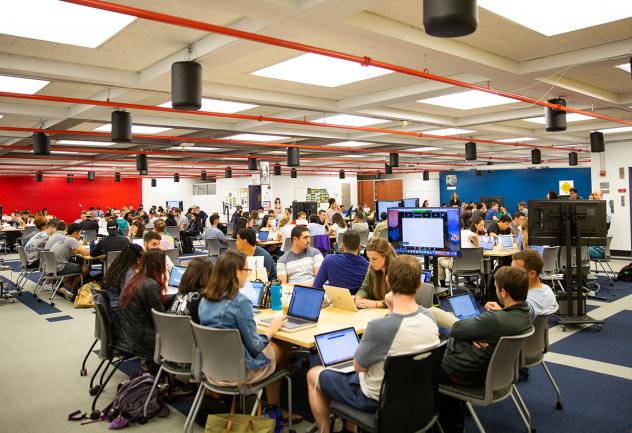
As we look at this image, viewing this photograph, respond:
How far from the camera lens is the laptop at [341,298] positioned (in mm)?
3904

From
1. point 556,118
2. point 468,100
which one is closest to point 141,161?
point 468,100

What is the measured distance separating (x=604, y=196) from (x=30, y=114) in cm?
1341

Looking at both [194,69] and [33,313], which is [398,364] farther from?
[33,313]

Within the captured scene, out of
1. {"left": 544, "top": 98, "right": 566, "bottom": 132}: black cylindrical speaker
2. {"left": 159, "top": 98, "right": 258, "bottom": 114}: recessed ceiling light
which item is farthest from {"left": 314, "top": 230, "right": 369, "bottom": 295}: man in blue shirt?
{"left": 159, "top": 98, "right": 258, "bottom": 114}: recessed ceiling light

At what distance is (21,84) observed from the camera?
22.1 feet

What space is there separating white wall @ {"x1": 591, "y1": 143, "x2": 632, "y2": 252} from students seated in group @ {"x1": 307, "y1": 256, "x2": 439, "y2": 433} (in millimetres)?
12206

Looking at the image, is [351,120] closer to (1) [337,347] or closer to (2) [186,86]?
(2) [186,86]

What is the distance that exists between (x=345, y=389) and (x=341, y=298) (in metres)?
1.25

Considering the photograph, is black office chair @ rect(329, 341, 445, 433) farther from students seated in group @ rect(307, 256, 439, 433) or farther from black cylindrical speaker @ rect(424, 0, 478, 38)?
black cylindrical speaker @ rect(424, 0, 478, 38)

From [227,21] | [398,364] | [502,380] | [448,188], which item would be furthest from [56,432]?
[448,188]

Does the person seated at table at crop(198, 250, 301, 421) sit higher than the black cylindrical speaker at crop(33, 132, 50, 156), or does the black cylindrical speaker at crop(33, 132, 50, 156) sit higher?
the black cylindrical speaker at crop(33, 132, 50, 156)

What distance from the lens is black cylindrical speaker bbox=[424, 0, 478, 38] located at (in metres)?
2.42

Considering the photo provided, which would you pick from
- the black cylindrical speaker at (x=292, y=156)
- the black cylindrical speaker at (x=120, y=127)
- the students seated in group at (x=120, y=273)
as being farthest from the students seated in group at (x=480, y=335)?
the black cylindrical speaker at (x=292, y=156)

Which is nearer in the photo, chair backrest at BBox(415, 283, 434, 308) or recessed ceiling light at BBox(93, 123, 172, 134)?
chair backrest at BBox(415, 283, 434, 308)
